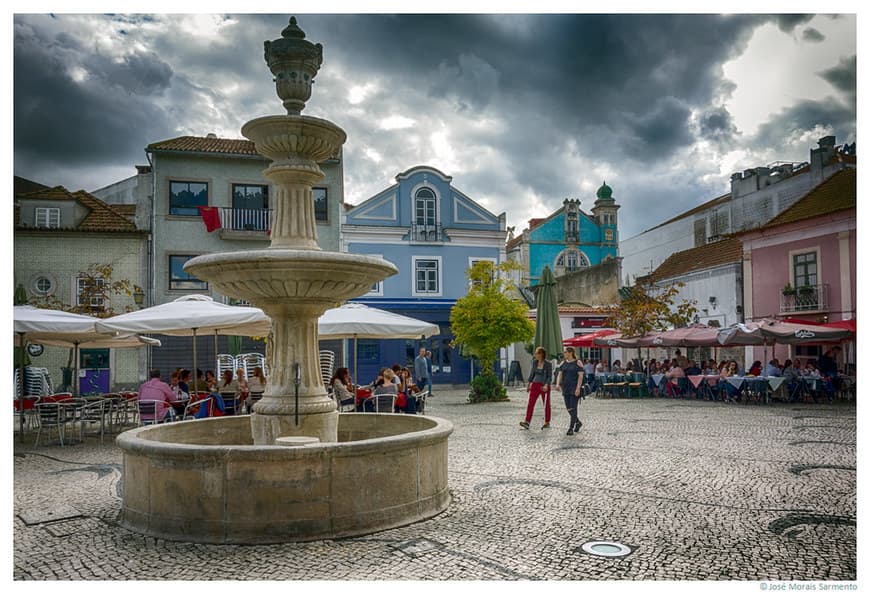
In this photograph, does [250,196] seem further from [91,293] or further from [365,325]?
[365,325]

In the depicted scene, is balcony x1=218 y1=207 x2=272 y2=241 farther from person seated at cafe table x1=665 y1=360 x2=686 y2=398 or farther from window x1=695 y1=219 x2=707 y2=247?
window x1=695 y1=219 x2=707 y2=247

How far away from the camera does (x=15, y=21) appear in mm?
5613

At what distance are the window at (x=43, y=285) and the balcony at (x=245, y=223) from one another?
6.05 meters

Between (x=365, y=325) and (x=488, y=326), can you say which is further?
(x=488, y=326)

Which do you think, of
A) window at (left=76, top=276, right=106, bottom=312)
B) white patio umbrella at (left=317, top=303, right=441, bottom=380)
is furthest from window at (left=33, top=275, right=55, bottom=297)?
white patio umbrella at (left=317, top=303, right=441, bottom=380)

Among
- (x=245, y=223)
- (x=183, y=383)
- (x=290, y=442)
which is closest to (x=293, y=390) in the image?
(x=290, y=442)

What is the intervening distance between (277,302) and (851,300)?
21.5 m

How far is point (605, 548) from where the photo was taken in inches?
207

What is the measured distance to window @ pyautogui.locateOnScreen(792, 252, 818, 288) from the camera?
24.5 meters

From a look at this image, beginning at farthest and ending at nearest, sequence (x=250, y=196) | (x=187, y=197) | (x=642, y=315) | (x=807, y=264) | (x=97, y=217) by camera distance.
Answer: (x=250, y=196), (x=187, y=197), (x=97, y=217), (x=642, y=315), (x=807, y=264)

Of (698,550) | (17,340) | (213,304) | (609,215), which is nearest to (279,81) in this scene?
(698,550)

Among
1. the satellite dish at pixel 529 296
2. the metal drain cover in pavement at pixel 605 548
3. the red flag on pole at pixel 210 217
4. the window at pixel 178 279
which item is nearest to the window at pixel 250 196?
the red flag on pole at pixel 210 217

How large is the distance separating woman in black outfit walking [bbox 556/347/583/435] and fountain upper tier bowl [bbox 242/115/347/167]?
22.0 ft

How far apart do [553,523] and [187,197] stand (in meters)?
24.2
